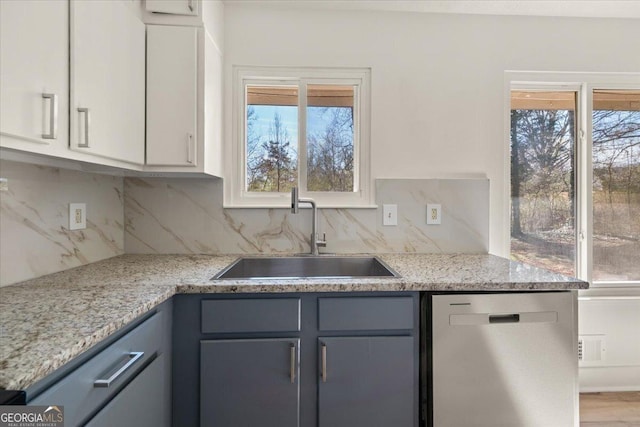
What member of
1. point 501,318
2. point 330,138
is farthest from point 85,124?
point 501,318

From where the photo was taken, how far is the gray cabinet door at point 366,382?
4.27 feet

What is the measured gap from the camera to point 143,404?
3.41 feet

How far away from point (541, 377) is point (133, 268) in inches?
71.3

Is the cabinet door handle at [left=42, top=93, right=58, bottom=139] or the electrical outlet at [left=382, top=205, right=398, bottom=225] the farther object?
the electrical outlet at [left=382, top=205, right=398, bottom=225]

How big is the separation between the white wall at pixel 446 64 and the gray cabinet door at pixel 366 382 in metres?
1.07

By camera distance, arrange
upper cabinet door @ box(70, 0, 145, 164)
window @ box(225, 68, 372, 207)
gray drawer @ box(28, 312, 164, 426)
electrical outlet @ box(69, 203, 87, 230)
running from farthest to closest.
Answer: window @ box(225, 68, 372, 207) < electrical outlet @ box(69, 203, 87, 230) < upper cabinet door @ box(70, 0, 145, 164) < gray drawer @ box(28, 312, 164, 426)

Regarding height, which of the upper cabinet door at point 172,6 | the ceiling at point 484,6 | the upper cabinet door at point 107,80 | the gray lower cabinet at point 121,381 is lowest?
the gray lower cabinet at point 121,381

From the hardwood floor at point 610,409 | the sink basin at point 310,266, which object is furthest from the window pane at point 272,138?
the hardwood floor at point 610,409

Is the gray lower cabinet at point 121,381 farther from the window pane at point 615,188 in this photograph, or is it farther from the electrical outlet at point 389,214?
the window pane at point 615,188

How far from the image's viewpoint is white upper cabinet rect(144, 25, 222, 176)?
1583mm

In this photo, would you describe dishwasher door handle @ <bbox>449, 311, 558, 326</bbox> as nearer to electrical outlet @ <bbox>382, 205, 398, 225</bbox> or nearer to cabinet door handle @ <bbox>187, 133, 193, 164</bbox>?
electrical outlet @ <bbox>382, 205, 398, 225</bbox>

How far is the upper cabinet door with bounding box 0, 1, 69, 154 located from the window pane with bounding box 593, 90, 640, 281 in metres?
2.85

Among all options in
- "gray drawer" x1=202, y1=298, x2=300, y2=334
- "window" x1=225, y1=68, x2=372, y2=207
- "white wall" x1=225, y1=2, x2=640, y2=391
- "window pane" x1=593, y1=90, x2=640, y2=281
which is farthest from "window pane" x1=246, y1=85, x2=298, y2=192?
"window pane" x1=593, y1=90, x2=640, y2=281

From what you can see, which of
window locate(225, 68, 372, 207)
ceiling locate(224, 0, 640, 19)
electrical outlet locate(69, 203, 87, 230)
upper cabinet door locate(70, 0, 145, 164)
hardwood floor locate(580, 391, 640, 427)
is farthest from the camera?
window locate(225, 68, 372, 207)
